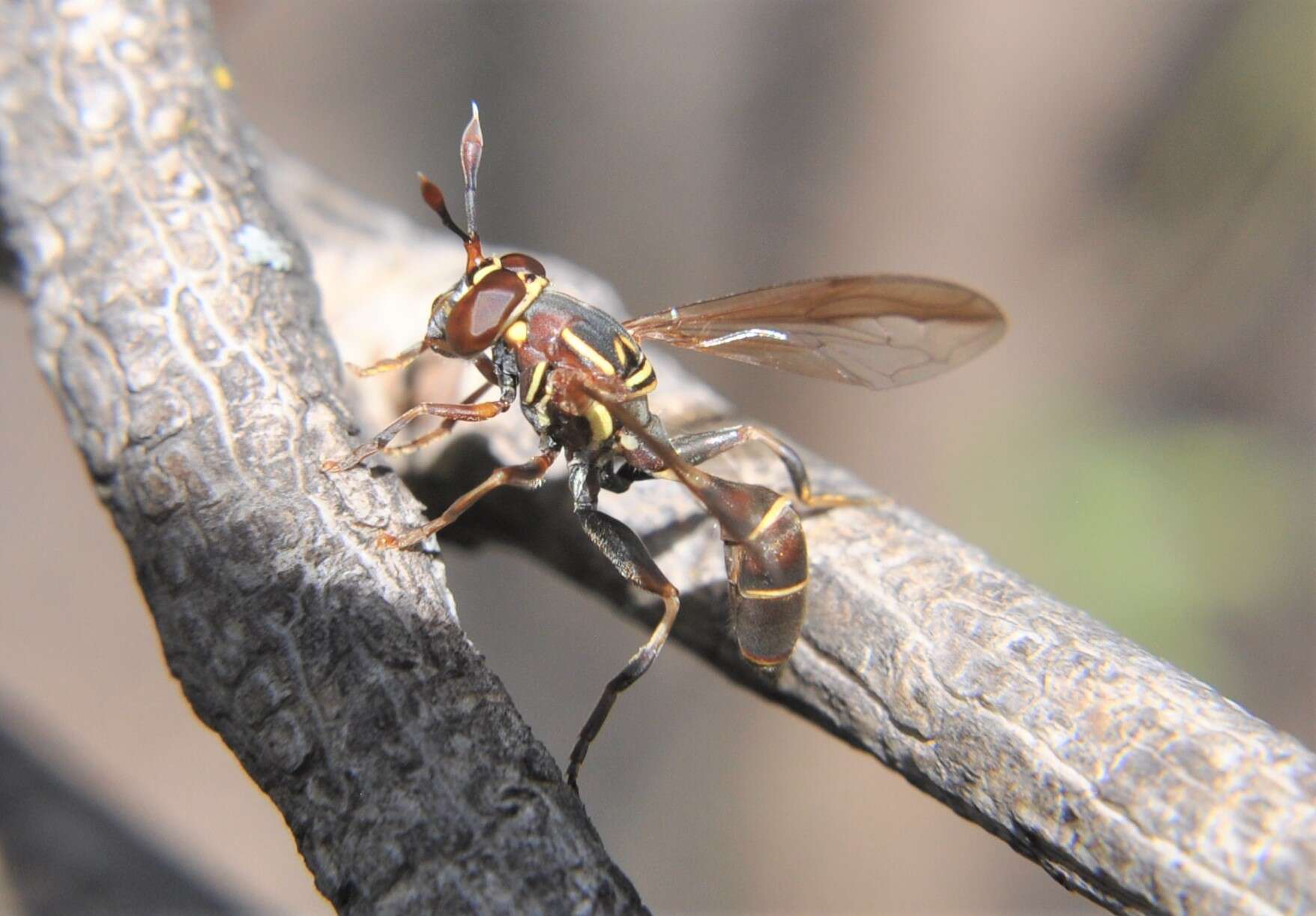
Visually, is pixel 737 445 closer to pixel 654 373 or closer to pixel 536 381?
pixel 654 373

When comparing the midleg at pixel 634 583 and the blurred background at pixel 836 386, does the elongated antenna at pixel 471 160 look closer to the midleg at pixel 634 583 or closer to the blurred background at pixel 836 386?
the midleg at pixel 634 583

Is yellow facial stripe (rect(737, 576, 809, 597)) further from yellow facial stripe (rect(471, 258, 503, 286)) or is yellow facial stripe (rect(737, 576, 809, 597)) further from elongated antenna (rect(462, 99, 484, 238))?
elongated antenna (rect(462, 99, 484, 238))

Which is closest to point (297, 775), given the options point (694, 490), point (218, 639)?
point (218, 639)

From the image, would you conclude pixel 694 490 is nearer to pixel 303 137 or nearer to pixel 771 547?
pixel 771 547

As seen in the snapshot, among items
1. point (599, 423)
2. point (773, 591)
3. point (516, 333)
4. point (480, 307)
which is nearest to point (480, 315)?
point (480, 307)

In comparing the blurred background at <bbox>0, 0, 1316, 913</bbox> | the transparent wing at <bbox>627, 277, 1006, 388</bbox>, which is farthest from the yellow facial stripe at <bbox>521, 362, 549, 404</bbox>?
the blurred background at <bbox>0, 0, 1316, 913</bbox>
